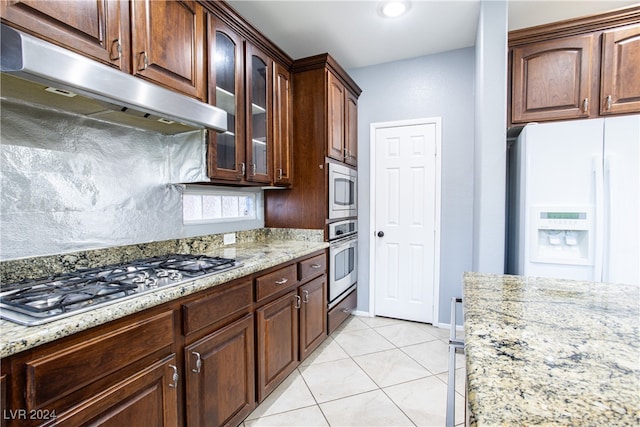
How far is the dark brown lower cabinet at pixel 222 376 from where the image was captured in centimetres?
128

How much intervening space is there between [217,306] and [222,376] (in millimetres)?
349

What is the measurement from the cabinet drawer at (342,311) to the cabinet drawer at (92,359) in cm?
172

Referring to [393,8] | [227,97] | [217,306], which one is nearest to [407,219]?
[393,8]

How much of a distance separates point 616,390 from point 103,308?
4.14 ft

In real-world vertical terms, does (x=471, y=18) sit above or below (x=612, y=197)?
above

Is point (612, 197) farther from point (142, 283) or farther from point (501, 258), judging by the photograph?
point (142, 283)

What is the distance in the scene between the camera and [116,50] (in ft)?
4.27

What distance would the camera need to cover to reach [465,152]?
9.36ft

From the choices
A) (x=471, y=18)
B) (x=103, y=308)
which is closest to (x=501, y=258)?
(x=471, y=18)

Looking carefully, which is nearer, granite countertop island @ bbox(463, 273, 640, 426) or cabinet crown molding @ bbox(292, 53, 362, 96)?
granite countertop island @ bbox(463, 273, 640, 426)

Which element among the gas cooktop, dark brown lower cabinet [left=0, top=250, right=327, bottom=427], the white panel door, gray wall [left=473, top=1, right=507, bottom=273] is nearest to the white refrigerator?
gray wall [left=473, top=1, right=507, bottom=273]

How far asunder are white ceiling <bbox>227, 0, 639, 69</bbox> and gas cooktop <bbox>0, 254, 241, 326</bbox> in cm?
184

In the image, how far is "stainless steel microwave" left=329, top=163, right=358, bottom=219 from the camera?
2646 mm

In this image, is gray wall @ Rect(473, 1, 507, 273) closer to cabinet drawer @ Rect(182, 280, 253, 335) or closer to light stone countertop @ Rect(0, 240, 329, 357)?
light stone countertop @ Rect(0, 240, 329, 357)
